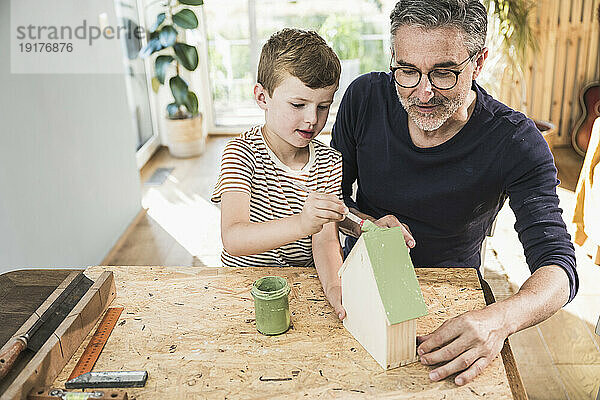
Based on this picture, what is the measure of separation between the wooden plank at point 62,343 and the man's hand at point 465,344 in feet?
2.21

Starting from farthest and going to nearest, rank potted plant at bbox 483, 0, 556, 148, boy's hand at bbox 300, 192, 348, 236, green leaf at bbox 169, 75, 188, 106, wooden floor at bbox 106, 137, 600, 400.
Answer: green leaf at bbox 169, 75, 188, 106, potted plant at bbox 483, 0, 556, 148, wooden floor at bbox 106, 137, 600, 400, boy's hand at bbox 300, 192, 348, 236

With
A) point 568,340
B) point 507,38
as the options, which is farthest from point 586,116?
point 568,340

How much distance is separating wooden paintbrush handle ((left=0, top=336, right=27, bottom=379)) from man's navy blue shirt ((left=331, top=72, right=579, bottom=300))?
1033 millimetres

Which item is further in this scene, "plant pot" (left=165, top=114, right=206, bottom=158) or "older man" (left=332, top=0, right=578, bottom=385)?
"plant pot" (left=165, top=114, right=206, bottom=158)

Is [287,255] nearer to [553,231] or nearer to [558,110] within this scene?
[553,231]

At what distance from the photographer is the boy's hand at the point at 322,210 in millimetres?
1261

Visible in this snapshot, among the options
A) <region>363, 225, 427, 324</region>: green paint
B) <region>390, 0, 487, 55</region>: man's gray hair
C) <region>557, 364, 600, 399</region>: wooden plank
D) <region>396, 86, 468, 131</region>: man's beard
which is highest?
<region>390, 0, 487, 55</region>: man's gray hair

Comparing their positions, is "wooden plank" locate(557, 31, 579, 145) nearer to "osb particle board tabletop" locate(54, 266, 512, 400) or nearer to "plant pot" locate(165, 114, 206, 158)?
"plant pot" locate(165, 114, 206, 158)

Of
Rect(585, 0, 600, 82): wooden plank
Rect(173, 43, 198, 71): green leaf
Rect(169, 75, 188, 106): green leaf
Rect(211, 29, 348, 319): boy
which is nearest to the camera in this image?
Rect(211, 29, 348, 319): boy

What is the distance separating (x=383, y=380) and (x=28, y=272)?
89 centimetres

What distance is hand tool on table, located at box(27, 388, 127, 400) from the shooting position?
103cm

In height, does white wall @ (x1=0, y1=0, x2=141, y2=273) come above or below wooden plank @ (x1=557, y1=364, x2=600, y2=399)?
above

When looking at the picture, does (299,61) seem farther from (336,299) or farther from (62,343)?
(62,343)

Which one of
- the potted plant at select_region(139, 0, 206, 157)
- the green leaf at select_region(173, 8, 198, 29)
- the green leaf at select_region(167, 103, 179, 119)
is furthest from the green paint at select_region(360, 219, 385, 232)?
the green leaf at select_region(167, 103, 179, 119)
